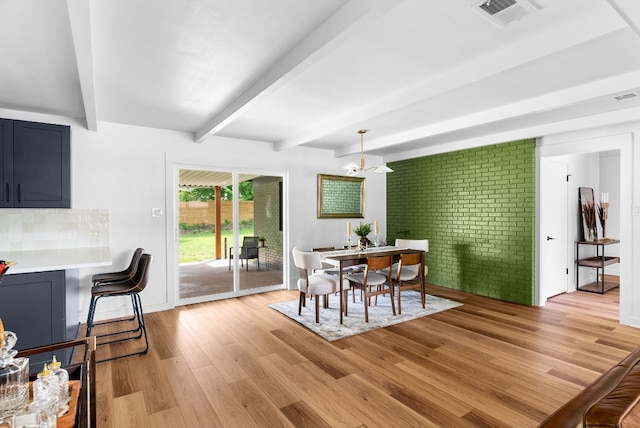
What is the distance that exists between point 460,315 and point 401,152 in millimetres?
3290

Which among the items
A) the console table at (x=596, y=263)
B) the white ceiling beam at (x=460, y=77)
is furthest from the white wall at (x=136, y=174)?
the console table at (x=596, y=263)

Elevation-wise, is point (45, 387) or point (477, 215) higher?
point (477, 215)

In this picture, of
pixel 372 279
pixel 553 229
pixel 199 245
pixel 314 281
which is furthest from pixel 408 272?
pixel 199 245

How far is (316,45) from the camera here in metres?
2.04

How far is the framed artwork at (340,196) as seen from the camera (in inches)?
234

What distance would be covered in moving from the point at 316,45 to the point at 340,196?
13.9 feet

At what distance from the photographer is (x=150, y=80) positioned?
2.86 metres

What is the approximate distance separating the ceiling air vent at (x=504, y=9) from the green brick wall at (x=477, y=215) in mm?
3181

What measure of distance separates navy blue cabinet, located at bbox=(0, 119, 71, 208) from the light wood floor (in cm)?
180

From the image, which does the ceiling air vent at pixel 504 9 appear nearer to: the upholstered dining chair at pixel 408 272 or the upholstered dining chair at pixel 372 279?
the upholstered dining chair at pixel 372 279

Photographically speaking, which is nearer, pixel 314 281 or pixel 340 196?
pixel 314 281

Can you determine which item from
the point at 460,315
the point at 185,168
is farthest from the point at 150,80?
the point at 460,315

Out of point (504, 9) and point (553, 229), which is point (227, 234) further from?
point (553, 229)

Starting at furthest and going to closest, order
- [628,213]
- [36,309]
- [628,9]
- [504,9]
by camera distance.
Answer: [628,213]
[36,309]
[504,9]
[628,9]
